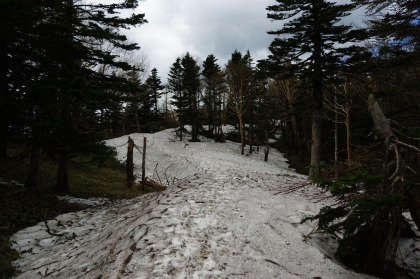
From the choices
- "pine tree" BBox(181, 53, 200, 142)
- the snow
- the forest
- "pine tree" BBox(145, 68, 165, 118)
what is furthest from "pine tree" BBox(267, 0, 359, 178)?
"pine tree" BBox(145, 68, 165, 118)

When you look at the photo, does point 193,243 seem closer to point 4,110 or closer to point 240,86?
point 4,110

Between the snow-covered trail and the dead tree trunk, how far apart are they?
117 cm

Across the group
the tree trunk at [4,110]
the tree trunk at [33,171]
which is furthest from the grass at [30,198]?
the tree trunk at [4,110]

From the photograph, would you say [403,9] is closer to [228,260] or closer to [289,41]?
[289,41]

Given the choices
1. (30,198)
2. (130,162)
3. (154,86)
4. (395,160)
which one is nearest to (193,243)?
(395,160)

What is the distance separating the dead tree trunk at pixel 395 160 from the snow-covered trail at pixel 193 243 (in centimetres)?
117

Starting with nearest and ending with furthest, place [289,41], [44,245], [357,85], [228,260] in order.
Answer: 1. [228,260]
2. [44,245]
3. [289,41]
4. [357,85]

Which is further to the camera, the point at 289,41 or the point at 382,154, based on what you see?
the point at 289,41

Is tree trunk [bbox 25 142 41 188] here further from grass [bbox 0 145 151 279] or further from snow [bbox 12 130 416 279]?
snow [bbox 12 130 416 279]

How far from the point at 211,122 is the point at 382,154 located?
31.5 m

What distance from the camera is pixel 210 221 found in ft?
13.1

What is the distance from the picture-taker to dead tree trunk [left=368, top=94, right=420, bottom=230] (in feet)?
7.87

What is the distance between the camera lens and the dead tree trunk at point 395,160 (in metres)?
2.40

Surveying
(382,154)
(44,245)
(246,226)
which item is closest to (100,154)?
(44,245)
